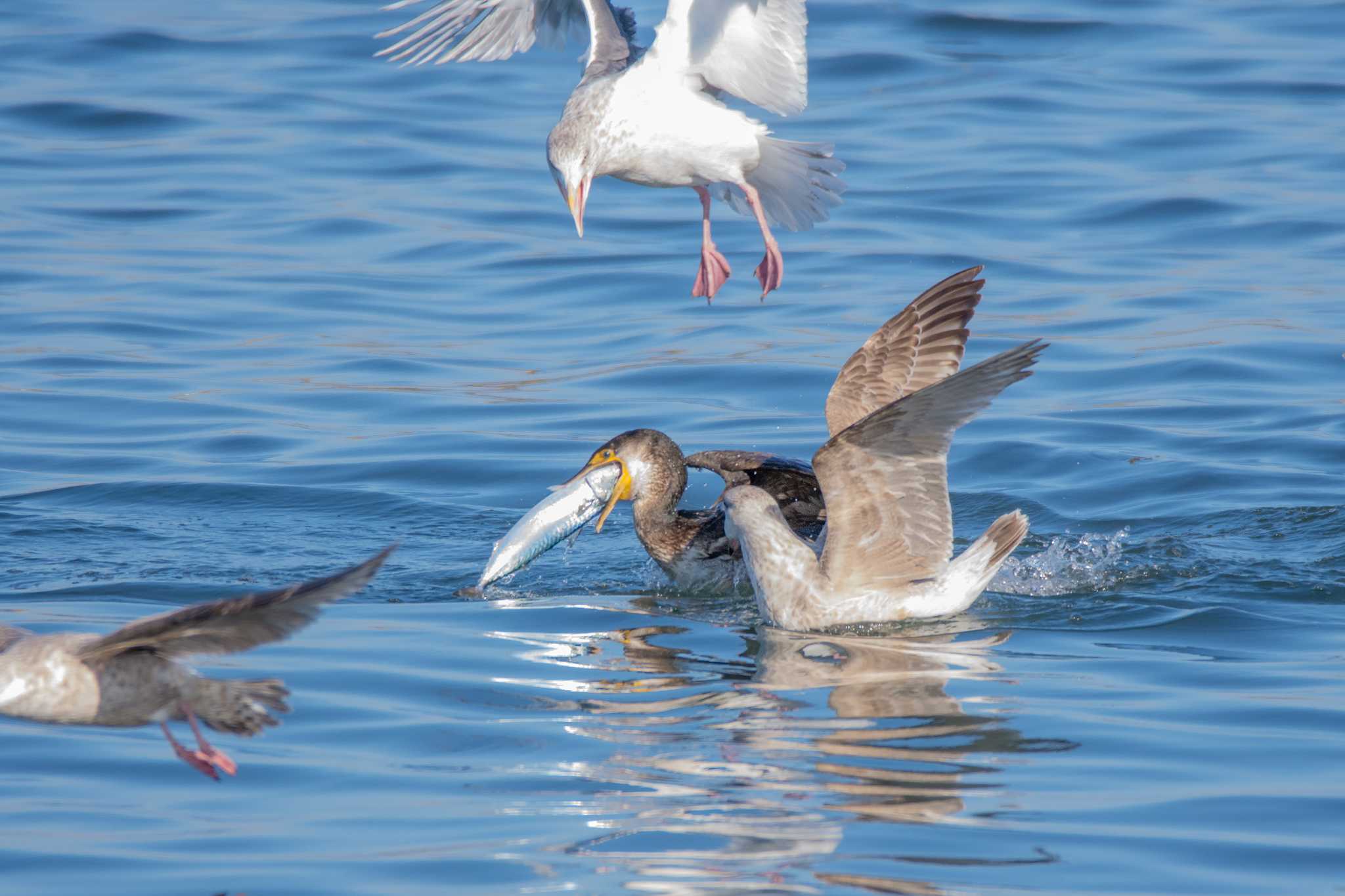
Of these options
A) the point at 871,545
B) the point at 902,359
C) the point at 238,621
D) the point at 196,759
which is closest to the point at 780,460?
the point at 902,359

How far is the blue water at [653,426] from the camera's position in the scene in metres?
5.21

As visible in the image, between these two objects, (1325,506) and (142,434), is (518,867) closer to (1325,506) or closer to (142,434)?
(1325,506)

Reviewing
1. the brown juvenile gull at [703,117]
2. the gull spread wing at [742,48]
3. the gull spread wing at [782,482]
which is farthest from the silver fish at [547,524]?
the gull spread wing at [742,48]

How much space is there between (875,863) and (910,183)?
11399 millimetres

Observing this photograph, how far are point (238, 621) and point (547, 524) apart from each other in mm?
3325

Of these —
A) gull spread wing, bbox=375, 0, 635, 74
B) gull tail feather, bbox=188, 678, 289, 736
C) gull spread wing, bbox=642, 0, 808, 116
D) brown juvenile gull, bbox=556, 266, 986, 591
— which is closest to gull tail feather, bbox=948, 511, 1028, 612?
brown juvenile gull, bbox=556, 266, 986, 591

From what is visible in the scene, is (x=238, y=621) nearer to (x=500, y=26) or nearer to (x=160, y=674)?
(x=160, y=674)

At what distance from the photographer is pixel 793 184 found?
942cm

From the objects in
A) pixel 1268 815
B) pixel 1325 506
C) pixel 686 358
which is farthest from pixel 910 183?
pixel 1268 815

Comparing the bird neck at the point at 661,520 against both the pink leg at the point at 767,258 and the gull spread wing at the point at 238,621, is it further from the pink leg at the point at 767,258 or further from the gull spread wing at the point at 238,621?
the gull spread wing at the point at 238,621

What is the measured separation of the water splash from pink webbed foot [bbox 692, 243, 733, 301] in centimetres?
207

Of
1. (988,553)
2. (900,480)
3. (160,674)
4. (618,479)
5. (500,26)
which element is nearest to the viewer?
(160,674)

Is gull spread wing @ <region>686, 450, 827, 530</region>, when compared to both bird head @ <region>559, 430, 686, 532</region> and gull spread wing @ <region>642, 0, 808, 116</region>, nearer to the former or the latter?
bird head @ <region>559, 430, 686, 532</region>

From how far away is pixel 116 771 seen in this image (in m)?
5.72
